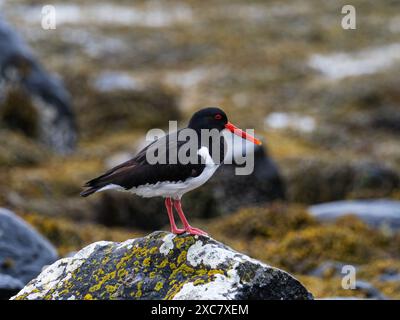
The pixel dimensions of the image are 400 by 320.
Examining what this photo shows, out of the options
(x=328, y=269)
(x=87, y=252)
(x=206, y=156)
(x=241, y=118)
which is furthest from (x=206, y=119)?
(x=241, y=118)

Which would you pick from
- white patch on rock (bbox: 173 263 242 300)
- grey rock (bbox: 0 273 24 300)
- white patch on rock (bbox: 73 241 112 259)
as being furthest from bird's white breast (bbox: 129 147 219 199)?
grey rock (bbox: 0 273 24 300)

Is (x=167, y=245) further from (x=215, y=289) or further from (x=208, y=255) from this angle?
(x=215, y=289)

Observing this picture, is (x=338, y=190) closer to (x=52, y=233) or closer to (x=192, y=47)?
(x=52, y=233)

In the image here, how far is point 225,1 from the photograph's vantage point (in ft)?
302

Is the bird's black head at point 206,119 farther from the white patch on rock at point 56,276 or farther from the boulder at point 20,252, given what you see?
the boulder at point 20,252

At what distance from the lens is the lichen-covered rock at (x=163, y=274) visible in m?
7.60

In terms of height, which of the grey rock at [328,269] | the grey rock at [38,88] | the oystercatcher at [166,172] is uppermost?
the grey rock at [38,88]

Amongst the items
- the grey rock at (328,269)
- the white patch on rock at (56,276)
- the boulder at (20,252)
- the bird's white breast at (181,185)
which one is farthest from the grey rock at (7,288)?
the grey rock at (328,269)

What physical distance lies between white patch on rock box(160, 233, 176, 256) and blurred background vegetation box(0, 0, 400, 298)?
5982 millimetres

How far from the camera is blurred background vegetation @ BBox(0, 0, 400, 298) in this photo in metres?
17.9

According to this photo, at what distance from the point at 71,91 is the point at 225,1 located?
195ft

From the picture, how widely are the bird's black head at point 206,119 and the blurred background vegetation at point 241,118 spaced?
5.32 metres

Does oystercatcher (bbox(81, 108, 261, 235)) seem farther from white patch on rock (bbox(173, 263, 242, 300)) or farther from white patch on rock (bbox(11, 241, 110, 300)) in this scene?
white patch on rock (bbox(173, 263, 242, 300))

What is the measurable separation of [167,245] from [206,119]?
2.03m
